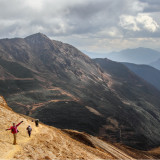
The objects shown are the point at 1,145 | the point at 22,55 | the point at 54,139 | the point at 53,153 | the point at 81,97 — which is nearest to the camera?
the point at 1,145

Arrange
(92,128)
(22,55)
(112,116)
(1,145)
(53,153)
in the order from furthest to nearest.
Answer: (22,55) → (112,116) → (92,128) → (53,153) → (1,145)

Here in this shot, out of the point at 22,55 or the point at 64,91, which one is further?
the point at 22,55

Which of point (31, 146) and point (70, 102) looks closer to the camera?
point (31, 146)

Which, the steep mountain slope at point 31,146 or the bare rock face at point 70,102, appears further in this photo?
the bare rock face at point 70,102

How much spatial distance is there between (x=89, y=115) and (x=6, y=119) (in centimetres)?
7562

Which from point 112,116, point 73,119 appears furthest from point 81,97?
point 73,119

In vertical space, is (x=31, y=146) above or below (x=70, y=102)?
below

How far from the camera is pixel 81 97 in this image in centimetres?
12225

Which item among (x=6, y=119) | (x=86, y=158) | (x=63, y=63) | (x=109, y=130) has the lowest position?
(x=109, y=130)

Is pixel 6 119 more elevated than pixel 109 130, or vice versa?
pixel 6 119

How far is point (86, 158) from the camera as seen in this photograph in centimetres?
2041

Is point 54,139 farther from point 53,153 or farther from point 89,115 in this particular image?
point 89,115

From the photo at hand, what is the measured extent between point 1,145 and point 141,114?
121 meters

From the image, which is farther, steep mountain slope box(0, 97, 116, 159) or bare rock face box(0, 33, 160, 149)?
bare rock face box(0, 33, 160, 149)
